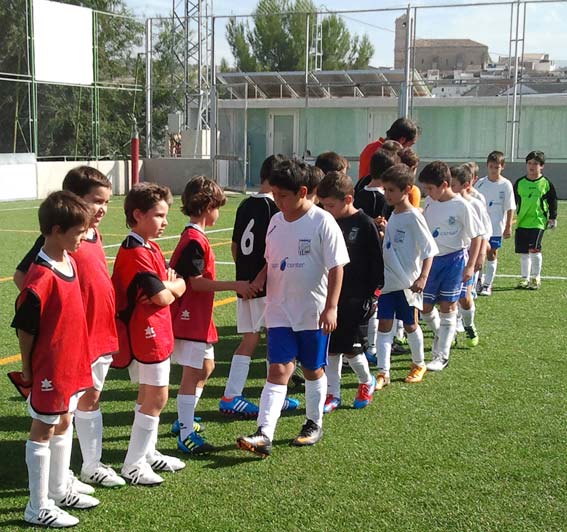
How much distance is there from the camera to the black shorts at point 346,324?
18.8 ft

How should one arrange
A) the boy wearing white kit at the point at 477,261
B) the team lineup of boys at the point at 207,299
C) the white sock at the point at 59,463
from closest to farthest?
the team lineup of boys at the point at 207,299
the white sock at the point at 59,463
the boy wearing white kit at the point at 477,261

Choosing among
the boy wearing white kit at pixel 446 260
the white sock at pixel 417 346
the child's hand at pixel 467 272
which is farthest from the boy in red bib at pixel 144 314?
the child's hand at pixel 467 272

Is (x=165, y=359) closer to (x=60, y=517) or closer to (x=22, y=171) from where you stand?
(x=60, y=517)

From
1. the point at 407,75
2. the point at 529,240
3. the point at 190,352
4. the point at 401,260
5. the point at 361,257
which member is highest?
the point at 407,75

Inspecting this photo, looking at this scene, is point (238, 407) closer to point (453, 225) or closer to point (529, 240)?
point (453, 225)

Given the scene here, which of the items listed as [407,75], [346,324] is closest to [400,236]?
[346,324]

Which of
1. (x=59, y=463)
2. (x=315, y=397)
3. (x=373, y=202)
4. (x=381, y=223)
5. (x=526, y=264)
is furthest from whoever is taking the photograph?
(x=526, y=264)

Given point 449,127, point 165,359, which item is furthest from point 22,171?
point 165,359

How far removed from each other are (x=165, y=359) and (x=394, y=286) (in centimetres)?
251

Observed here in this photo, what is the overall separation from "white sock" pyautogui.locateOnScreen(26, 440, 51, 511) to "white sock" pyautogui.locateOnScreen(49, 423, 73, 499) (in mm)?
96

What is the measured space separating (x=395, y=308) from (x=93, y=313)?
2986 mm

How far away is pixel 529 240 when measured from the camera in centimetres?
1138

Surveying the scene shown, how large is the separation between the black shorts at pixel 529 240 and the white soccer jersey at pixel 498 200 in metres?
0.78

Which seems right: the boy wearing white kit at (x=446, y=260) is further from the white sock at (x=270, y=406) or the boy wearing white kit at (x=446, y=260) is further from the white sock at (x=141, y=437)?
the white sock at (x=141, y=437)
